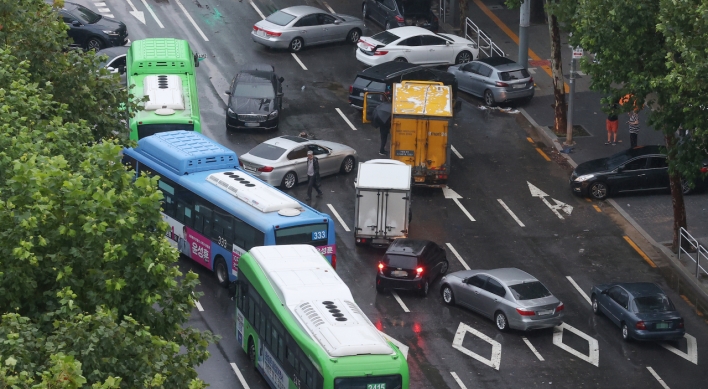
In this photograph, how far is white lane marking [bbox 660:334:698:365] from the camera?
28.6 metres

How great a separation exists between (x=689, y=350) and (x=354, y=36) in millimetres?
25663

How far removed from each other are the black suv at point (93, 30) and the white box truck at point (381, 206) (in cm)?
1852

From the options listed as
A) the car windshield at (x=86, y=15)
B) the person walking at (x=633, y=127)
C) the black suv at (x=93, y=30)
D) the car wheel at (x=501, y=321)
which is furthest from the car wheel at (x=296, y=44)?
the car wheel at (x=501, y=321)

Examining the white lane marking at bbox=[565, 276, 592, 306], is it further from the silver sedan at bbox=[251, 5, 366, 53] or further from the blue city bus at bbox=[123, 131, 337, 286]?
the silver sedan at bbox=[251, 5, 366, 53]

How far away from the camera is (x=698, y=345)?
29328mm

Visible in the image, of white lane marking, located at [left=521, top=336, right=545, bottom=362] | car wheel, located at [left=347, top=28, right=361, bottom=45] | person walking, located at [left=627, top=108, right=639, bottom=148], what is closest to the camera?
white lane marking, located at [left=521, top=336, right=545, bottom=362]

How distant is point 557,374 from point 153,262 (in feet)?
45.8

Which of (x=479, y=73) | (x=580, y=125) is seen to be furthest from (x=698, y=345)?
(x=479, y=73)

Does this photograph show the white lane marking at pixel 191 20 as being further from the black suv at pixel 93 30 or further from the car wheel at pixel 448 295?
the car wheel at pixel 448 295

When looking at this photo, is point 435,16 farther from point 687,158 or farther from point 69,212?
point 69,212

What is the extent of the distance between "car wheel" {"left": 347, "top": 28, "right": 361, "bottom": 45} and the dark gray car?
6651mm

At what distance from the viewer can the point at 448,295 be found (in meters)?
30.9

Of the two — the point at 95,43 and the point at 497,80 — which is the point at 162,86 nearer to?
the point at 95,43

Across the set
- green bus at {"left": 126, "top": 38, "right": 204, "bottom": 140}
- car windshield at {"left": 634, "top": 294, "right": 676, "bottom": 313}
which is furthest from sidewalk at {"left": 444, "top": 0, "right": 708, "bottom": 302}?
green bus at {"left": 126, "top": 38, "right": 204, "bottom": 140}
